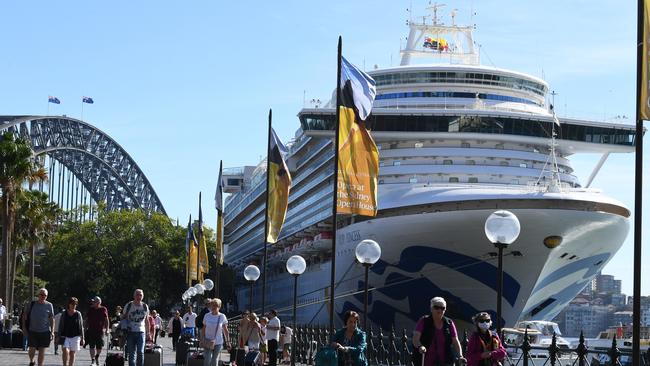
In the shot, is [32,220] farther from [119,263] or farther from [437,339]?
[437,339]

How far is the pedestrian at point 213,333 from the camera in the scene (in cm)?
2141

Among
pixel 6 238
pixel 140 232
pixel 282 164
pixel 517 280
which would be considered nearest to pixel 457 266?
pixel 517 280

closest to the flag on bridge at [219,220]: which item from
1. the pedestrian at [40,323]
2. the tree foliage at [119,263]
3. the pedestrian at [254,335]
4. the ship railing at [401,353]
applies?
the ship railing at [401,353]

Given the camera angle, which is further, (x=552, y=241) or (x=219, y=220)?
(x=219, y=220)

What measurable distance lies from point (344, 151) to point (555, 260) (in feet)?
73.4

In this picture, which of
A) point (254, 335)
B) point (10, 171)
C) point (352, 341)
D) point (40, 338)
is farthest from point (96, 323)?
point (10, 171)

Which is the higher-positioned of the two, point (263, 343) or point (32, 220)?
point (32, 220)

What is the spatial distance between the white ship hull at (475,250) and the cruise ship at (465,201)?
0.05 metres

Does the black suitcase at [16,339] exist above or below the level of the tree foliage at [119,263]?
below

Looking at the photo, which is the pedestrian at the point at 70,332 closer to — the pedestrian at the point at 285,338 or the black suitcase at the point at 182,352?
the black suitcase at the point at 182,352

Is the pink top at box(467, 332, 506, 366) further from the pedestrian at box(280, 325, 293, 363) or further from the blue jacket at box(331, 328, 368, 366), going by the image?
the pedestrian at box(280, 325, 293, 363)

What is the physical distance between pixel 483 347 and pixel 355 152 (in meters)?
8.30

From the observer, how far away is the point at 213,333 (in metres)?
21.6

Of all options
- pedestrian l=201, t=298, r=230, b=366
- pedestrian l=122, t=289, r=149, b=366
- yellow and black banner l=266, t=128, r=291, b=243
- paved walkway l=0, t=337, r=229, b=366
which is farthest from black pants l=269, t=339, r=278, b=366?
pedestrian l=122, t=289, r=149, b=366
